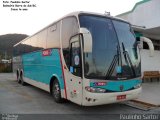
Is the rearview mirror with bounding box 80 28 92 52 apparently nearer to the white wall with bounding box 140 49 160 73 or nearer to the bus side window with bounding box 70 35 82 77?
the bus side window with bounding box 70 35 82 77

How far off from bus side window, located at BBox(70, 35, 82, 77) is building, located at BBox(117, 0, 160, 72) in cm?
880

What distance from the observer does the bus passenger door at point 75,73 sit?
762 centimetres

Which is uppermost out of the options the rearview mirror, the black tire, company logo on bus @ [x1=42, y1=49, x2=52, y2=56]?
the rearview mirror

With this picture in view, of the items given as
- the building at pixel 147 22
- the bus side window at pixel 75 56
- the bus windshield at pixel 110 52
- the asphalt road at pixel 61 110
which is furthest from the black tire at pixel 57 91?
the building at pixel 147 22

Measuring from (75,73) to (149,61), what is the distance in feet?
38.9

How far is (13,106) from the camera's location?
29.7ft

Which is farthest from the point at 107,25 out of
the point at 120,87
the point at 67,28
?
the point at 120,87

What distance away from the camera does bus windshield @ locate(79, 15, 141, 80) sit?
24.7ft

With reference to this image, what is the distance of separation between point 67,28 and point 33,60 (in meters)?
5.04

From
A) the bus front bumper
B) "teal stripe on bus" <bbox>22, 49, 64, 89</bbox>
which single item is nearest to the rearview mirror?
the bus front bumper

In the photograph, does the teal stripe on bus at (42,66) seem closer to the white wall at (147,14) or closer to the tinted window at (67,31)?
the tinted window at (67,31)

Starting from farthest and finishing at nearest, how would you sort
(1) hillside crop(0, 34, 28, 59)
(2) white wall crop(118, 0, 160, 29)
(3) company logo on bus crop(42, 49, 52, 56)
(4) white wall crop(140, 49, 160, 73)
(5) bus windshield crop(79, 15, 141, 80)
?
1. (1) hillside crop(0, 34, 28, 59)
2. (4) white wall crop(140, 49, 160, 73)
3. (2) white wall crop(118, 0, 160, 29)
4. (3) company logo on bus crop(42, 49, 52, 56)
5. (5) bus windshield crop(79, 15, 141, 80)

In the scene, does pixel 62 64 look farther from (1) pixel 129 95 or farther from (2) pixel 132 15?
(2) pixel 132 15

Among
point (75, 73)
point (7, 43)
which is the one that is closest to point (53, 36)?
point (75, 73)
